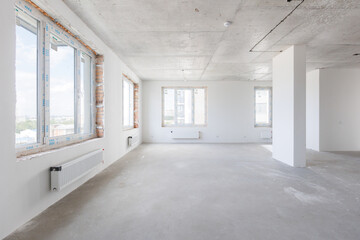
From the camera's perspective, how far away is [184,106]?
28.1 feet

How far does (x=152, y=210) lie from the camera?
92.4 inches

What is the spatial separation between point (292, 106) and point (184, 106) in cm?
492

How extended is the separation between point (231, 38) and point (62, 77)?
10.8 ft

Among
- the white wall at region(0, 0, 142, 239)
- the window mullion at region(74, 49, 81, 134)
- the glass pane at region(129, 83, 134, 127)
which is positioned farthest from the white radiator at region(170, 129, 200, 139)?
the white wall at region(0, 0, 142, 239)

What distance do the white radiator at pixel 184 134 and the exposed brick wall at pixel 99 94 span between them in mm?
4491

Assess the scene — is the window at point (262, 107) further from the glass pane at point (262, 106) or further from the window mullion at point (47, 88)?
the window mullion at point (47, 88)

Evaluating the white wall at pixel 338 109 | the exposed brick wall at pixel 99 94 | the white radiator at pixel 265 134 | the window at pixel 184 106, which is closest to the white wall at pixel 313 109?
the white wall at pixel 338 109

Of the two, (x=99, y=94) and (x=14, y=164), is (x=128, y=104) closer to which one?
(x=99, y=94)

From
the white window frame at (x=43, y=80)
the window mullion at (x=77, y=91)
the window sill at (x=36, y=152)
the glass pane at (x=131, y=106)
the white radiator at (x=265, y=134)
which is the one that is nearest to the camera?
the window sill at (x=36, y=152)

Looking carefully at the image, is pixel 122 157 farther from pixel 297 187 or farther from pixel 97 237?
pixel 297 187

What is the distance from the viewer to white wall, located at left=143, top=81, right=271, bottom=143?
8375 mm

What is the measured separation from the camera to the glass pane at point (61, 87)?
2783mm

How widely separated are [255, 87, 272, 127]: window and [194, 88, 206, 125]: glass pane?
2.48 metres

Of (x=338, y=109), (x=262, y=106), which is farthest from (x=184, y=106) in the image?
(x=338, y=109)
